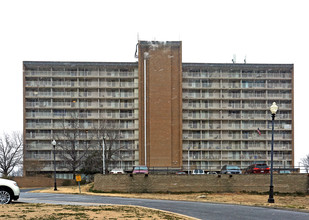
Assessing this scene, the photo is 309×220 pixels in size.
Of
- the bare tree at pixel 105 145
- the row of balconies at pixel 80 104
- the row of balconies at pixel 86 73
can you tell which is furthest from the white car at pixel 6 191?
the row of balconies at pixel 86 73

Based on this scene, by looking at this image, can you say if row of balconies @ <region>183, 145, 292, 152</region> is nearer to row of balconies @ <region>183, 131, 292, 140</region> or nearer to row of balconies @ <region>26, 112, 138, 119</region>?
row of balconies @ <region>183, 131, 292, 140</region>

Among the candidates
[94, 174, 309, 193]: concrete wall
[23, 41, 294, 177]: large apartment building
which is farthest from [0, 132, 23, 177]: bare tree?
[94, 174, 309, 193]: concrete wall

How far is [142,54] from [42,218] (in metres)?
68.2

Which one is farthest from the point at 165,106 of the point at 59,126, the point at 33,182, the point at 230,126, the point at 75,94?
the point at 33,182

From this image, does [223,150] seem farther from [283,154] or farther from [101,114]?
[101,114]

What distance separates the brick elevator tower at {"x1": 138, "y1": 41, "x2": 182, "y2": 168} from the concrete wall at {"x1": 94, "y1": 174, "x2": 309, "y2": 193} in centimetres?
3755

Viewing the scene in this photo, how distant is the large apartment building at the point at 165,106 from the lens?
79375 mm

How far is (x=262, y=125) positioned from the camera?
8362 centimetres

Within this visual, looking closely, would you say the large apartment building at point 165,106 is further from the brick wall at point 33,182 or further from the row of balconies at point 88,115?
the brick wall at point 33,182

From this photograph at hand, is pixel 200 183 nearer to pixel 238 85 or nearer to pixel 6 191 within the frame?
pixel 6 191

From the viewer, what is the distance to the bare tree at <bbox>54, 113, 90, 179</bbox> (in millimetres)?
72938

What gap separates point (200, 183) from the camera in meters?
40.7

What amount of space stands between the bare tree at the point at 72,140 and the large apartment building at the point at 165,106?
429mm

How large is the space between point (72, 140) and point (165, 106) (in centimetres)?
1871
